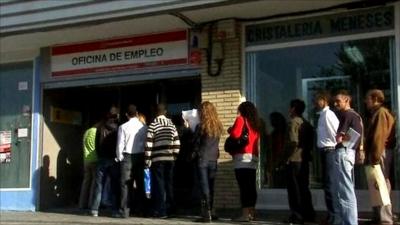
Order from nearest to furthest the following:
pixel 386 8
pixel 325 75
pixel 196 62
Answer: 1. pixel 386 8
2. pixel 325 75
3. pixel 196 62

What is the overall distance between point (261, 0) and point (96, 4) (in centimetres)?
303

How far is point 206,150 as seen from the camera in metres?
9.38

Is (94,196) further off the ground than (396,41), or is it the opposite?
(396,41)

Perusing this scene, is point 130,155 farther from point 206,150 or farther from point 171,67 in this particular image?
point 171,67

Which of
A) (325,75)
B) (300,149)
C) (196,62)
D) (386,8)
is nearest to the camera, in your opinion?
(300,149)

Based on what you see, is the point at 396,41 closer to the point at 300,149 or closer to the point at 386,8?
the point at 386,8

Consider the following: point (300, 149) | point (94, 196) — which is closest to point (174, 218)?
point (94, 196)

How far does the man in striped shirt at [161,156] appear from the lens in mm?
9961

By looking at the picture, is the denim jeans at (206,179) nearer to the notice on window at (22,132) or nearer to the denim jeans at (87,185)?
the denim jeans at (87,185)

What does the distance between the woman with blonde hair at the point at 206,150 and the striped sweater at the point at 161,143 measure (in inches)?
24.3

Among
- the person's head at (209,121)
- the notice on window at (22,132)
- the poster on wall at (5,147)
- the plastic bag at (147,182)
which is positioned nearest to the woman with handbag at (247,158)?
the person's head at (209,121)

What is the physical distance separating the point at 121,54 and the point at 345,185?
5541 mm

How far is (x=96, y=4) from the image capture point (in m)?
10.9

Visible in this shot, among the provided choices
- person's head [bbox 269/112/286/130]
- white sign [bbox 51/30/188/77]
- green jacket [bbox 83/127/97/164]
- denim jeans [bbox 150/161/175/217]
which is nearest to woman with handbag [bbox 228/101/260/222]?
person's head [bbox 269/112/286/130]
